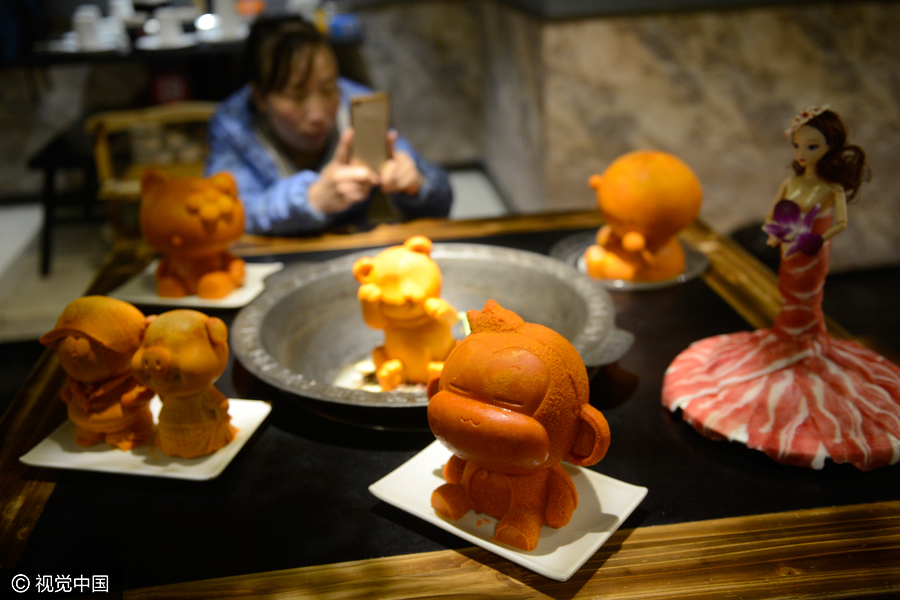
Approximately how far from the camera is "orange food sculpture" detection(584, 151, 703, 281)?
4.25ft

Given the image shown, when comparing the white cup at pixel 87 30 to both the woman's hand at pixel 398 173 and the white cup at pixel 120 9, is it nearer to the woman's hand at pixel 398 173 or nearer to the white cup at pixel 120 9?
the white cup at pixel 120 9

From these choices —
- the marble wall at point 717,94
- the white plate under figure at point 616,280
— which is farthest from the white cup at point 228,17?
the white plate under figure at point 616,280

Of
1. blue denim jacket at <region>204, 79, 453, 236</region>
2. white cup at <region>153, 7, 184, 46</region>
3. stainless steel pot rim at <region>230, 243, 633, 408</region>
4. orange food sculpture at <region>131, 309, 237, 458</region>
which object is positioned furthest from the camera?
white cup at <region>153, 7, 184, 46</region>

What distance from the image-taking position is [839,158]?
881mm

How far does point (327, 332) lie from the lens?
1281 mm

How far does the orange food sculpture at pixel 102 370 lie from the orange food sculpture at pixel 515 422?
1.36ft

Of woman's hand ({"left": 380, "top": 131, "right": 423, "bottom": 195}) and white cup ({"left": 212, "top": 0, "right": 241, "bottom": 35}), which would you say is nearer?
woman's hand ({"left": 380, "top": 131, "right": 423, "bottom": 195})

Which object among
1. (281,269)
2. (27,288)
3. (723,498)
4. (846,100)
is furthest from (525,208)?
(723,498)

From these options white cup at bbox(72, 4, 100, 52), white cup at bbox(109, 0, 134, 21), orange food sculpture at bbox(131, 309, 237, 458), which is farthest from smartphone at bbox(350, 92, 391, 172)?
white cup at bbox(109, 0, 134, 21)

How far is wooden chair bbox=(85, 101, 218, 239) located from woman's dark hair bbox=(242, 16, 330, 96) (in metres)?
0.70

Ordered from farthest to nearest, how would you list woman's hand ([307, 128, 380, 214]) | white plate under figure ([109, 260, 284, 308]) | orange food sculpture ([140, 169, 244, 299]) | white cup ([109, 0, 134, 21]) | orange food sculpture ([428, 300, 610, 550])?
white cup ([109, 0, 134, 21]) → woman's hand ([307, 128, 380, 214]) → white plate under figure ([109, 260, 284, 308]) → orange food sculpture ([140, 169, 244, 299]) → orange food sculpture ([428, 300, 610, 550])

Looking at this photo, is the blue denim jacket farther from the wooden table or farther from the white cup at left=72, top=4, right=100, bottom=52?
the white cup at left=72, top=4, right=100, bottom=52

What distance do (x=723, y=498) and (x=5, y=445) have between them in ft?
3.24

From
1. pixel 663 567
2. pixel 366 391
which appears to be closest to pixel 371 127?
pixel 366 391
